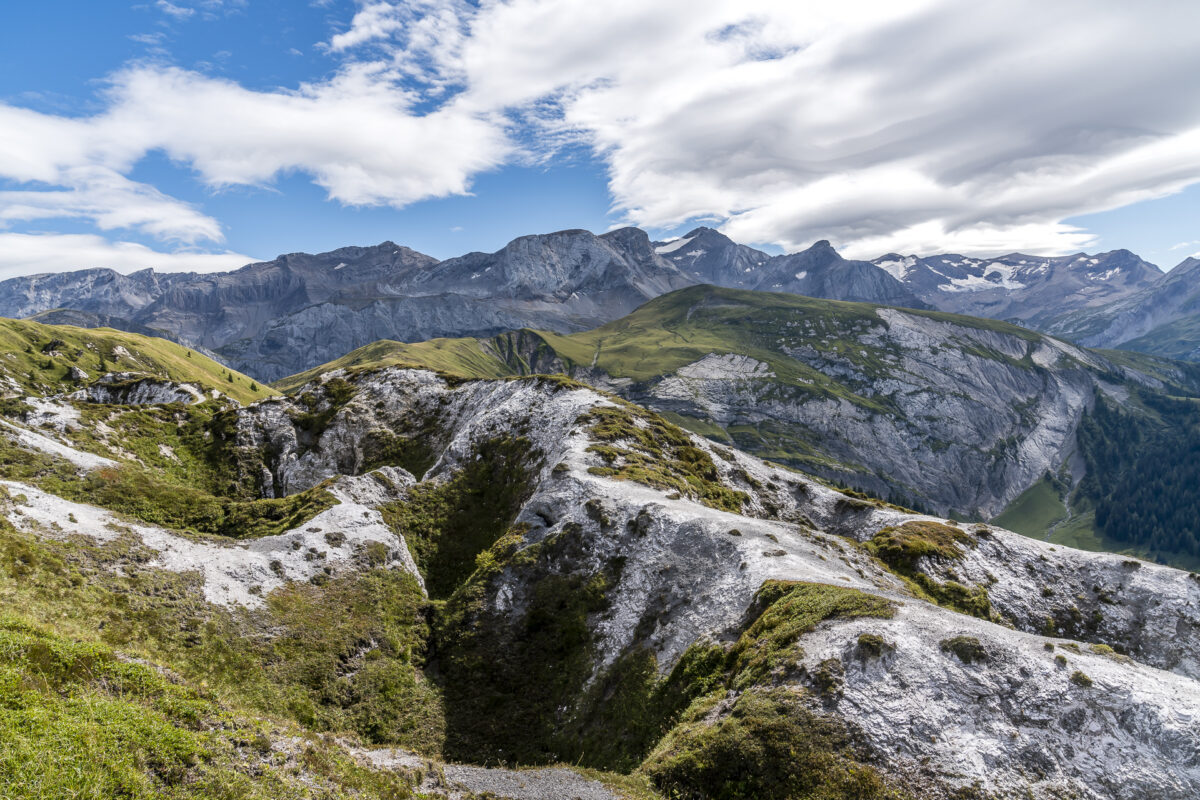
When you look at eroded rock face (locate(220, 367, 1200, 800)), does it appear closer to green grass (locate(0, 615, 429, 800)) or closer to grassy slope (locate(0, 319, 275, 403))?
green grass (locate(0, 615, 429, 800))

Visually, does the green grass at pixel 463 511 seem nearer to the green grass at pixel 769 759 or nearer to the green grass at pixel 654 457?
the green grass at pixel 654 457

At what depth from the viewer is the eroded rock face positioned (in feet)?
81.9

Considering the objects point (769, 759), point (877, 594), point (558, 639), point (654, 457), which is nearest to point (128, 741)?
point (769, 759)

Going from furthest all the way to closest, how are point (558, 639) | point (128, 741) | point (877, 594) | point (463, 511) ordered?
1. point (463, 511)
2. point (558, 639)
3. point (877, 594)
4. point (128, 741)

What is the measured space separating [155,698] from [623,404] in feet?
241

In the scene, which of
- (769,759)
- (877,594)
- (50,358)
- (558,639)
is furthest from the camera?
(50,358)

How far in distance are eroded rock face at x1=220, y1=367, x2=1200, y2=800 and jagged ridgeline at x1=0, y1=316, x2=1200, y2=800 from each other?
0.65 feet

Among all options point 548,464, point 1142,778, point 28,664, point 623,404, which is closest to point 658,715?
point 1142,778

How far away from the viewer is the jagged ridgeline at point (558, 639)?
71.4 feet

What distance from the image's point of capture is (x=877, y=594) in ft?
121

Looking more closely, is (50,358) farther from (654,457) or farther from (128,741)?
(128,741)

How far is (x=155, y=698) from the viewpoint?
2028 cm

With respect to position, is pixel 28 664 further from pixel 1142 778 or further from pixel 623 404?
pixel 623 404

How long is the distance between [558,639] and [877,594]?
965 inches
